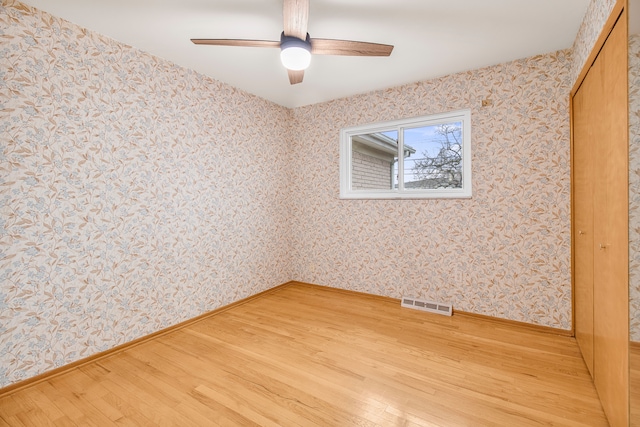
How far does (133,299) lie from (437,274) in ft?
9.66

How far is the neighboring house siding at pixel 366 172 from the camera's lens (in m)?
3.80

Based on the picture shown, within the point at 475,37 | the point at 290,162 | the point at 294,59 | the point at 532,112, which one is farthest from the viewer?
the point at 290,162

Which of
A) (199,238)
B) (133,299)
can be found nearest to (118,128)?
(199,238)

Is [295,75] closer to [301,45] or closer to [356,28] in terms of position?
[301,45]

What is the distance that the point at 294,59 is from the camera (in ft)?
6.28

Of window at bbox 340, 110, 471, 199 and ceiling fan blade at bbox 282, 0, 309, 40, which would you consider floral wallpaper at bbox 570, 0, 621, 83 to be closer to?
window at bbox 340, 110, 471, 199

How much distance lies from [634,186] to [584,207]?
994mm

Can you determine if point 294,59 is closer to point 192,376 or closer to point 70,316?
point 192,376

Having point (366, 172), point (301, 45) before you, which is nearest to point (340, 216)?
point (366, 172)

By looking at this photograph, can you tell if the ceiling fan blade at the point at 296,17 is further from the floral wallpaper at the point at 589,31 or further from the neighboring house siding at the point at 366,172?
the neighboring house siding at the point at 366,172

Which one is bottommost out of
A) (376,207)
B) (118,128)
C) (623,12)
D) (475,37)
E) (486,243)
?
(486,243)

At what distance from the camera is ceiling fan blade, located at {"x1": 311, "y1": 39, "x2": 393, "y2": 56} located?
1.87 m

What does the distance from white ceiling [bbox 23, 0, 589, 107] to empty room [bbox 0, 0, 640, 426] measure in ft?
0.07

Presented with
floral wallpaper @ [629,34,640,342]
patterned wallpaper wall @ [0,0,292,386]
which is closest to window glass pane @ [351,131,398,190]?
patterned wallpaper wall @ [0,0,292,386]
